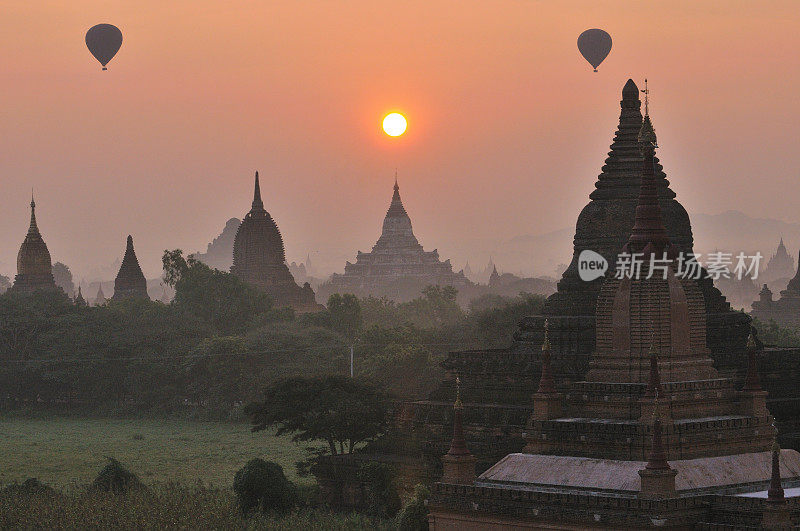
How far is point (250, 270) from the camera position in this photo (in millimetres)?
153125

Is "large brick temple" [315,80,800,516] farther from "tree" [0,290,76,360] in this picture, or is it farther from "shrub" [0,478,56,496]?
"tree" [0,290,76,360]

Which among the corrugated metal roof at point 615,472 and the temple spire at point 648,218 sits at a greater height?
the temple spire at point 648,218

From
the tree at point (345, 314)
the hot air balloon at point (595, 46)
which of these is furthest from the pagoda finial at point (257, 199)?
the hot air balloon at point (595, 46)

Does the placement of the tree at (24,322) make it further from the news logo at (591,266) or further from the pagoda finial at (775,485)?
the pagoda finial at (775,485)

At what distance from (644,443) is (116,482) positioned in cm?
2183

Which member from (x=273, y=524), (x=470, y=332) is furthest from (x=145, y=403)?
(x=273, y=524)

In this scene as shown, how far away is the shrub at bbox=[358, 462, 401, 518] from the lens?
2079 inches

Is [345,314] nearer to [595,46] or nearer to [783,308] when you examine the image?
[595,46]

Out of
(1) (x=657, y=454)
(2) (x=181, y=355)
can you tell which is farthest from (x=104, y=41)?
(1) (x=657, y=454)

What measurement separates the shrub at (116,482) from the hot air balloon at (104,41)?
4621cm

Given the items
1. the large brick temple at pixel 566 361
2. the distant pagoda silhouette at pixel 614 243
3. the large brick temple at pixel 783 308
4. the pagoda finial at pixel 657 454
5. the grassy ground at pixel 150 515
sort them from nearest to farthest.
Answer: the pagoda finial at pixel 657 454 → the grassy ground at pixel 150 515 → the large brick temple at pixel 566 361 → the distant pagoda silhouette at pixel 614 243 → the large brick temple at pixel 783 308

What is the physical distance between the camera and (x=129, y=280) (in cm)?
16050

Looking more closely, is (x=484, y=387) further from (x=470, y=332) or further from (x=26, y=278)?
(x=26, y=278)

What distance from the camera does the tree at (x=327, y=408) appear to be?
5878 cm
